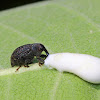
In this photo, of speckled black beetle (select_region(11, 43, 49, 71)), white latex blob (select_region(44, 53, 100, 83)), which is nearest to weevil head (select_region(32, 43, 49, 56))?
speckled black beetle (select_region(11, 43, 49, 71))

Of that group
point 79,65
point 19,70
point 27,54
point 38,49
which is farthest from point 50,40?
point 79,65

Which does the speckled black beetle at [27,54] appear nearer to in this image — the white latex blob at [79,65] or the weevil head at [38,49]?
the weevil head at [38,49]

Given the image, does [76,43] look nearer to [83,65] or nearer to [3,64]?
[83,65]

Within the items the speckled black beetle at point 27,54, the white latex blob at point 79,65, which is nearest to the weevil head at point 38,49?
the speckled black beetle at point 27,54

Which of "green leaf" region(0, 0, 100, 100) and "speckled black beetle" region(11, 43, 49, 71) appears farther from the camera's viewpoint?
"speckled black beetle" region(11, 43, 49, 71)

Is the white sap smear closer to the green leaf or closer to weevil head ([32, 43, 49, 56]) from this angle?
the green leaf

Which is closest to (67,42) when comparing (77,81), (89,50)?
(89,50)
